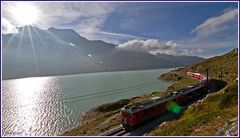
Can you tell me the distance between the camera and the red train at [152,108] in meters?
32.9

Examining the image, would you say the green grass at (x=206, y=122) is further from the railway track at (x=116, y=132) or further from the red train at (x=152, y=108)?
the railway track at (x=116, y=132)

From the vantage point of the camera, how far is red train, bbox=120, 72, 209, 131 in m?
32.9

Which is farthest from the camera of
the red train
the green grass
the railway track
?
the railway track

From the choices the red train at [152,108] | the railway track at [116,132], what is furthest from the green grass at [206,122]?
the railway track at [116,132]

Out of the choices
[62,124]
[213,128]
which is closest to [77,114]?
[62,124]

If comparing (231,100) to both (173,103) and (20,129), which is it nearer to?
(173,103)

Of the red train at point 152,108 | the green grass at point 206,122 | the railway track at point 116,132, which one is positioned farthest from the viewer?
the railway track at point 116,132

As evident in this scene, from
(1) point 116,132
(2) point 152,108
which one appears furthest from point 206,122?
(1) point 116,132

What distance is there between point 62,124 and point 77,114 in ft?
28.9

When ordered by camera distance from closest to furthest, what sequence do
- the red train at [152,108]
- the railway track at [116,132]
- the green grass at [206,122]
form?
the green grass at [206,122]
the red train at [152,108]
the railway track at [116,132]

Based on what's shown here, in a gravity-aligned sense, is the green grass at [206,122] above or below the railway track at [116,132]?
above

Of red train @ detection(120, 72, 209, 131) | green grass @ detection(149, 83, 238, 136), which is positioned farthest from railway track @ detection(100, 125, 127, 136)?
green grass @ detection(149, 83, 238, 136)

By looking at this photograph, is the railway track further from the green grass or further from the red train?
the green grass

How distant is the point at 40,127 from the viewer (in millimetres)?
59656
